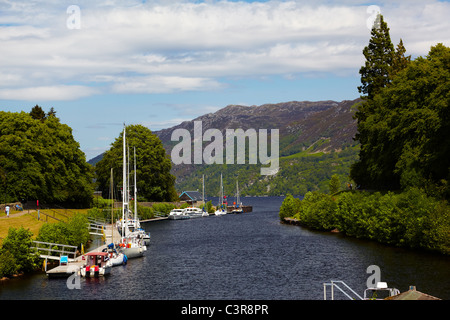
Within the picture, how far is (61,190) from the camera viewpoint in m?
112

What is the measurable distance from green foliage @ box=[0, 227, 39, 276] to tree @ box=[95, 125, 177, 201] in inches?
3696

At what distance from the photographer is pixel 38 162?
340 ft

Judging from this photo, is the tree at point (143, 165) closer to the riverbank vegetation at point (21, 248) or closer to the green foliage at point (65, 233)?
the green foliage at point (65, 233)

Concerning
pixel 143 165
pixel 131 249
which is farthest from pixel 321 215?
pixel 143 165

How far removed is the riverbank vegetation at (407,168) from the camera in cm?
6812

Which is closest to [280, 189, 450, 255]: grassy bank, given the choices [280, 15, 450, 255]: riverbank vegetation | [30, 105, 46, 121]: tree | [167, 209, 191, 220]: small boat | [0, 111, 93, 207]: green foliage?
[280, 15, 450, 255]: riverbank vegetation

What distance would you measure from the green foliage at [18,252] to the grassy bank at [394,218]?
4491cm

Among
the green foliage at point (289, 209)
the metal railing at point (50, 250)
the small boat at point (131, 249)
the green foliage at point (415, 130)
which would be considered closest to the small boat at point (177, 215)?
the green foliage at point (289, 209)

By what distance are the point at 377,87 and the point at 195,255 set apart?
60.8m

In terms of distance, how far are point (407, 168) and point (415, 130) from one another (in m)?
6.00

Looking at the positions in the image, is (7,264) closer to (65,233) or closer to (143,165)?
(65,233)

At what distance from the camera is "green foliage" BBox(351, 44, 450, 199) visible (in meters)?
70.7
